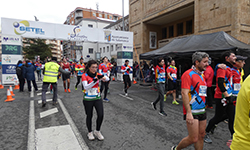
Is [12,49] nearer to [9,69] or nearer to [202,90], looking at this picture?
[9,69]

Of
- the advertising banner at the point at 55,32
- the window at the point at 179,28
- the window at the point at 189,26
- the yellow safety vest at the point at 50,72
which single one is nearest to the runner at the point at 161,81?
the yellow safety vest at the point at 50,72

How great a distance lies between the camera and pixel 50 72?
21.8ft

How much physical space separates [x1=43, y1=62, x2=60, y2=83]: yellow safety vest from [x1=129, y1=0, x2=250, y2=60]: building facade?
40.9 feet

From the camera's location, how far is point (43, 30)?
42.5 ft

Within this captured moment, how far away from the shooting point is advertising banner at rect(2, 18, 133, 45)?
12297 millimetres

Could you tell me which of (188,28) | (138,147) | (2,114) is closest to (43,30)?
(2,114)

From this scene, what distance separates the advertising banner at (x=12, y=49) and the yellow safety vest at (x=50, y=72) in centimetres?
825

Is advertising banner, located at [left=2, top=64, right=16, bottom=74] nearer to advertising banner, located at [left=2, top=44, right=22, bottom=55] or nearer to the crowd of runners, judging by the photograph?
advertising banner, located at [left=2, top=44, right=22, bottom=55]

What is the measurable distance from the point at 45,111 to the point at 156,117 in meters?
4.05

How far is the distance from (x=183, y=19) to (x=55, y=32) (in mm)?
15434

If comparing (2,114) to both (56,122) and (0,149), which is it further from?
(0,149)

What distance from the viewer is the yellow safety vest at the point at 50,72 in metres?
6.63

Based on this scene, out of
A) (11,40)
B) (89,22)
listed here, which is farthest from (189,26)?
(89,22)

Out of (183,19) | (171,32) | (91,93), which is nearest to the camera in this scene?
(91,93)
